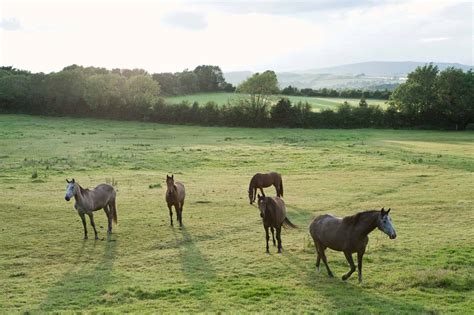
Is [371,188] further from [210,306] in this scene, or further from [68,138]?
[68,138]

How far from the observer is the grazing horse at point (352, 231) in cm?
1216

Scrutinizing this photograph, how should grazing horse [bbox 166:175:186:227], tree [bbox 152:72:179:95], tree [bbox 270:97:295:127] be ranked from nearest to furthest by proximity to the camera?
grazing horse [bbox 166:175:186:227] < tree [bbox 270:97:295:127] < tree [bbox 152:72:179:95]

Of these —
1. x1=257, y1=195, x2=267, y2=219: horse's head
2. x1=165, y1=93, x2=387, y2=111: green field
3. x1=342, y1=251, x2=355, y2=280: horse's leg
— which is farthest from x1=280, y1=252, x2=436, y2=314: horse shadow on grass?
x1=165, y1=93, x2=387, y2=111: green field

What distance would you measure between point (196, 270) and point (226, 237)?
367 cm

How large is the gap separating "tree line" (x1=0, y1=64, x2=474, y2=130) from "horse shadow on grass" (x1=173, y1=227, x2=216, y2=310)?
176 ft

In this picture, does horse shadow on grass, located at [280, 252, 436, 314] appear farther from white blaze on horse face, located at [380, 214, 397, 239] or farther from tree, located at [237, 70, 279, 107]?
tree, located at [237, 70, 279, 107]

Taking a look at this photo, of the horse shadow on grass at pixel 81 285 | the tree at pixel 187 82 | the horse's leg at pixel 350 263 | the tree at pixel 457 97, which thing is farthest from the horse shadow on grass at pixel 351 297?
the tree at pixel 187 82

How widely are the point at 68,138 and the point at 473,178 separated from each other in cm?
3845

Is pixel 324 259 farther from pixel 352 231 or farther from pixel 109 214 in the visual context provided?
pixel 109 214

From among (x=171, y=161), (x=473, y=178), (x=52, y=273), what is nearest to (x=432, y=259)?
(x=52, y=273)

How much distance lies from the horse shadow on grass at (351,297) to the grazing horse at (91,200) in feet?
26.2

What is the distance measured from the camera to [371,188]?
26219mm

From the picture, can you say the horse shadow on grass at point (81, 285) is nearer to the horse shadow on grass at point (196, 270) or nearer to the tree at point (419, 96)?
the horse shadow on grass at point (196, 270)

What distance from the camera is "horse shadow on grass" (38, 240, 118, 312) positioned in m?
11.5
